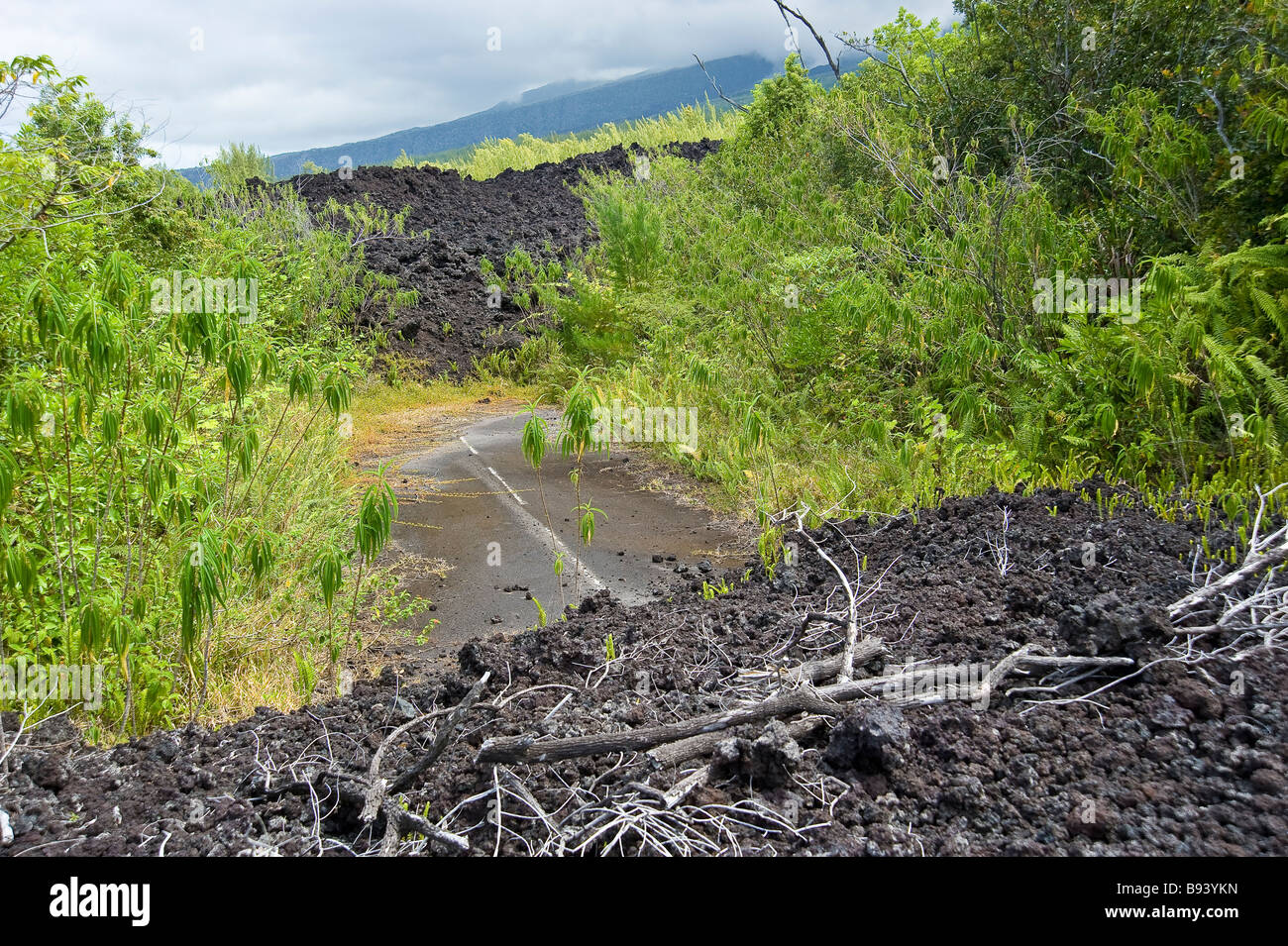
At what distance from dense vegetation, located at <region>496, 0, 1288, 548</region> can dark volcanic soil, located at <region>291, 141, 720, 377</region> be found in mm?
6033

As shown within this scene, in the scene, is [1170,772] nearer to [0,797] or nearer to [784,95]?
[0,797]

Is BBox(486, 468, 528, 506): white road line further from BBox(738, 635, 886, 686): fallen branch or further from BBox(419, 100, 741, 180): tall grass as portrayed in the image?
BBox(419, 100, 741, 180): tall grass

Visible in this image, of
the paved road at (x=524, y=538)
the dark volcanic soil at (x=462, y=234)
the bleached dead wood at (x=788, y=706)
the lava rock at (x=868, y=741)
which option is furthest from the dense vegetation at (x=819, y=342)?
the dark volcanic soil at (x=462, y=234)

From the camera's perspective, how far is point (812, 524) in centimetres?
485

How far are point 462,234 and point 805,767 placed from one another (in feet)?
57.9

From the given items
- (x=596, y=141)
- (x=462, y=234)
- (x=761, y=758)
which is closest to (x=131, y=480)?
(x=761, y=758)

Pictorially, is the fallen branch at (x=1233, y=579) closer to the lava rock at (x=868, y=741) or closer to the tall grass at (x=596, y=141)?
the lava rock at (x=868, y=741)

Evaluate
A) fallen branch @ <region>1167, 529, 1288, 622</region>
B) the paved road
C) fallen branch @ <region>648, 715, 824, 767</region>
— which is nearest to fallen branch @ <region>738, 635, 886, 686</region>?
fallen branch @ <region>648, 715, 824, 767</region>

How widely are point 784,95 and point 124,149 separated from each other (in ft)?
31.4

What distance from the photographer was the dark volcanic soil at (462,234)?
571 inches

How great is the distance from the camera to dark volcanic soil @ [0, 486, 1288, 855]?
1.85 meters

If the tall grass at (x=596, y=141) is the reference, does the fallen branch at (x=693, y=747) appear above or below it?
below

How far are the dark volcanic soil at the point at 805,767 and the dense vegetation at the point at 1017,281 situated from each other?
5.25 ft
